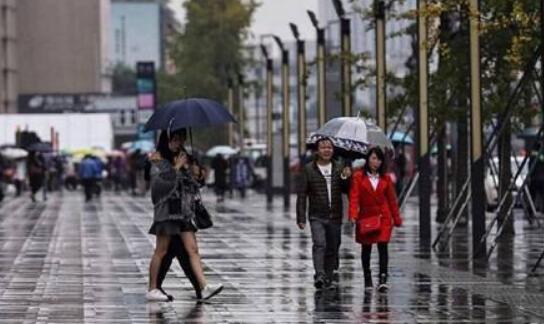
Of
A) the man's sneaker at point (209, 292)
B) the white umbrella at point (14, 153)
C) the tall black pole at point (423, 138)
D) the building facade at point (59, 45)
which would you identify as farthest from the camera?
the building facade at point (59, 45)

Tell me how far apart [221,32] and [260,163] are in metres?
19.9

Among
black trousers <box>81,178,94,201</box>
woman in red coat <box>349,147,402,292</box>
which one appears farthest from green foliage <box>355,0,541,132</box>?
black trousers <box>81,178,94,201</box>

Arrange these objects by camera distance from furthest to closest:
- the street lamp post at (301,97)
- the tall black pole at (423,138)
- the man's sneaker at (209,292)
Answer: the street lamp post at (301,97)
the tall black pole at (423,138)
the man's sneaker at (209,292)

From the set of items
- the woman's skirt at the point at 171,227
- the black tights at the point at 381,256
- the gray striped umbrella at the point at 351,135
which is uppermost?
the gray striped umbrella at the point at 351,135

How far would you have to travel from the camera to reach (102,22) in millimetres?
167375

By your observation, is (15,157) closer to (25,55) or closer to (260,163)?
(260,163)

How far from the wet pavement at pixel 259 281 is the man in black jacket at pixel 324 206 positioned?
0.41 metres

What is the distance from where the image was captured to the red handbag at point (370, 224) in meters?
21.7

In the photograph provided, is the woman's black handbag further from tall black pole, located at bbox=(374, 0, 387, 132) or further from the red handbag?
tall black pole, located at bbox=(374, 0, 387, 132)

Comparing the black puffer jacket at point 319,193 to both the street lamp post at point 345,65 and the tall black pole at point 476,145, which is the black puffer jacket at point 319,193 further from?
the street lamp post at point 345,65

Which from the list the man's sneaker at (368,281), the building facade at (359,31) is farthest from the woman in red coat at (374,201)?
the building facade at (359,31)

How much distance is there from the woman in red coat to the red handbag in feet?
0.07

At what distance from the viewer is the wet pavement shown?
61.1 feet

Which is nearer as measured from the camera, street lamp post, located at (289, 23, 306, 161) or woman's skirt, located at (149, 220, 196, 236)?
woman's skirt, located at (149, 220, 196, 236)
